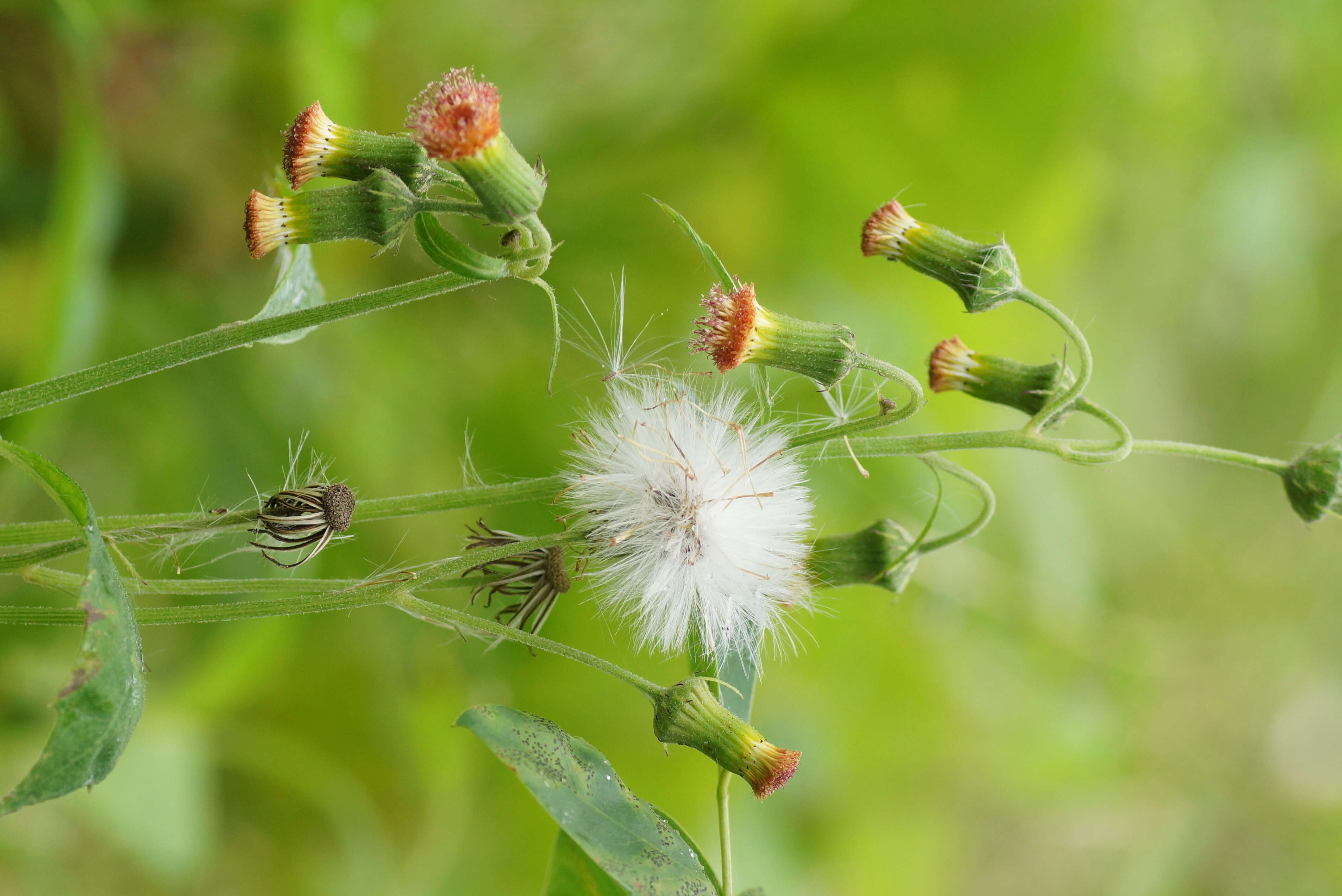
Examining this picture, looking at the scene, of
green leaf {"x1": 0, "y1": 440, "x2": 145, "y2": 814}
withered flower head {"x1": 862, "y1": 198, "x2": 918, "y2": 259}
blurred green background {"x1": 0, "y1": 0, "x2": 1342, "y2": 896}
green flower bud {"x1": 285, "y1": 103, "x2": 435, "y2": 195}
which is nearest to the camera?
green leaf {"x1": 0, "y1": 440, "x2": 145, "y2": 814}

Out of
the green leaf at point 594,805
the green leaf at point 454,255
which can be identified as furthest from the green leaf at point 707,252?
the green leaf at point 594,805

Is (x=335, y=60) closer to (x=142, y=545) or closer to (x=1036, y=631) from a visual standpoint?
(x=142, y=545)

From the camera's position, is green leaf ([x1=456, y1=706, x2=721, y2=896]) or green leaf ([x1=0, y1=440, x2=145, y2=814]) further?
green leaf ([x1=456, y1=706, x2=721, y2=896])

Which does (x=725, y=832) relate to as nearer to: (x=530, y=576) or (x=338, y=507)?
(x=530, y=576)

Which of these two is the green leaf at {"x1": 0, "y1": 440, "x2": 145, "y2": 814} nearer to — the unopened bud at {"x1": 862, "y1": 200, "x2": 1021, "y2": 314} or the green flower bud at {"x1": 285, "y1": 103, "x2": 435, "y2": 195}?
the green flower bud at {"x1": 285, "y1": 103, "x2": 435, "y2": 195}

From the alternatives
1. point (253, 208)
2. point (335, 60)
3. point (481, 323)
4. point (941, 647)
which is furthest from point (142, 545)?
point (941, 647)

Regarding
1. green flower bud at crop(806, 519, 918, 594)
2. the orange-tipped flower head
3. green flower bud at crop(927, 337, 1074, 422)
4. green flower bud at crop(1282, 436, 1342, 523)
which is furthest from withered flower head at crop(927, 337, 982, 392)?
the orange-tipped flower head

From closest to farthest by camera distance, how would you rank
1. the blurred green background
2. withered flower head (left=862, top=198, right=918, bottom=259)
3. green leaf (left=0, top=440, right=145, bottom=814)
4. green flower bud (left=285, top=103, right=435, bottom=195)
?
green leaf (left=0, top=440, right=145, bottom=814)
green flower bud (left=285, top=103, right=435, bottom=195)
withered flower head (left=862, top=198, right=918, bottom=259)
the blurred green background
